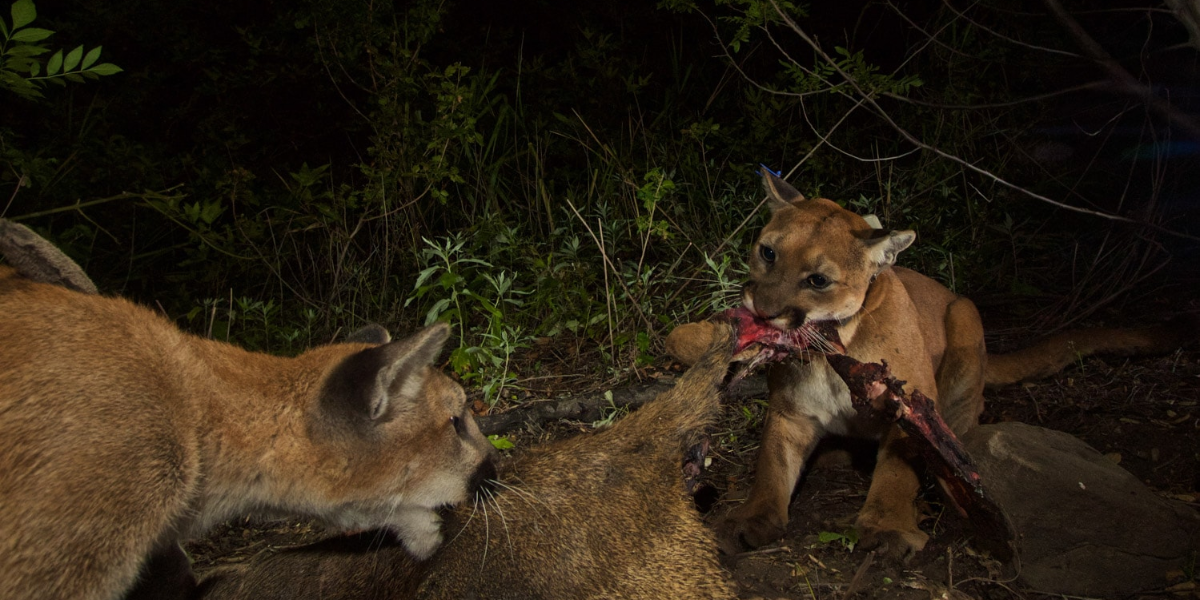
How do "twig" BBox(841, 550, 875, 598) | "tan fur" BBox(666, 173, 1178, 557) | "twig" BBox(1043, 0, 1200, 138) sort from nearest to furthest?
"twig" BBox(841, 550, 875, 598) < "tan fur" BBox(666, 173, 1178, 557) < "twig" BBox(1043, 0, 1200, 138)

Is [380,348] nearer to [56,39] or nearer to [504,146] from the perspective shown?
[504,146]

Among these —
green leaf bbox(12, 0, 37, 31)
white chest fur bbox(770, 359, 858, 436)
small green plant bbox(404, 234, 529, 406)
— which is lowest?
small green plant bbox(404, 234, 529, 406)

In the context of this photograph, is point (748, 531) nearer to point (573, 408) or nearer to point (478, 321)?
point (573, 408)

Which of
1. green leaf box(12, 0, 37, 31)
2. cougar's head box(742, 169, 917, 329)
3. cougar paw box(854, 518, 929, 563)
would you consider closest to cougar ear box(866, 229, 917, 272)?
cougar's head box(742, 169, 917, 329)

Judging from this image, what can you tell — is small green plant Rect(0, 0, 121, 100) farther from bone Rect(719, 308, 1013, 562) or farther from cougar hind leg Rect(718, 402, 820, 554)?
Answer: cougar hind leg Rect(718, 402, 820, 554)

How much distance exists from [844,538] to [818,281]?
1.15 metres

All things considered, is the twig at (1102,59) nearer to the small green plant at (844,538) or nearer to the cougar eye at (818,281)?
the cougar eye at (818,281)

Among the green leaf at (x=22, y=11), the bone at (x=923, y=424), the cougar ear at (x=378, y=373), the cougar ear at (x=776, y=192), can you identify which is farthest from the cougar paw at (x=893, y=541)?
the green leaf at (x=22, y=11)

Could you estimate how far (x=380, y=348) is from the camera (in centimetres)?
329

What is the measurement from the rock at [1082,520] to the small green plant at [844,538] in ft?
1.99

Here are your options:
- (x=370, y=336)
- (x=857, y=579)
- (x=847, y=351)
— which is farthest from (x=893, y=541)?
(x=370, y=336)

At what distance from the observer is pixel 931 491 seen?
460 centimetres

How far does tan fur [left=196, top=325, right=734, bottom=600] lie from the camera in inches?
131

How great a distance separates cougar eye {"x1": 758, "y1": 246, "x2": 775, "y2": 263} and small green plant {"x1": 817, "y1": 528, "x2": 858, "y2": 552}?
1.29 metres
